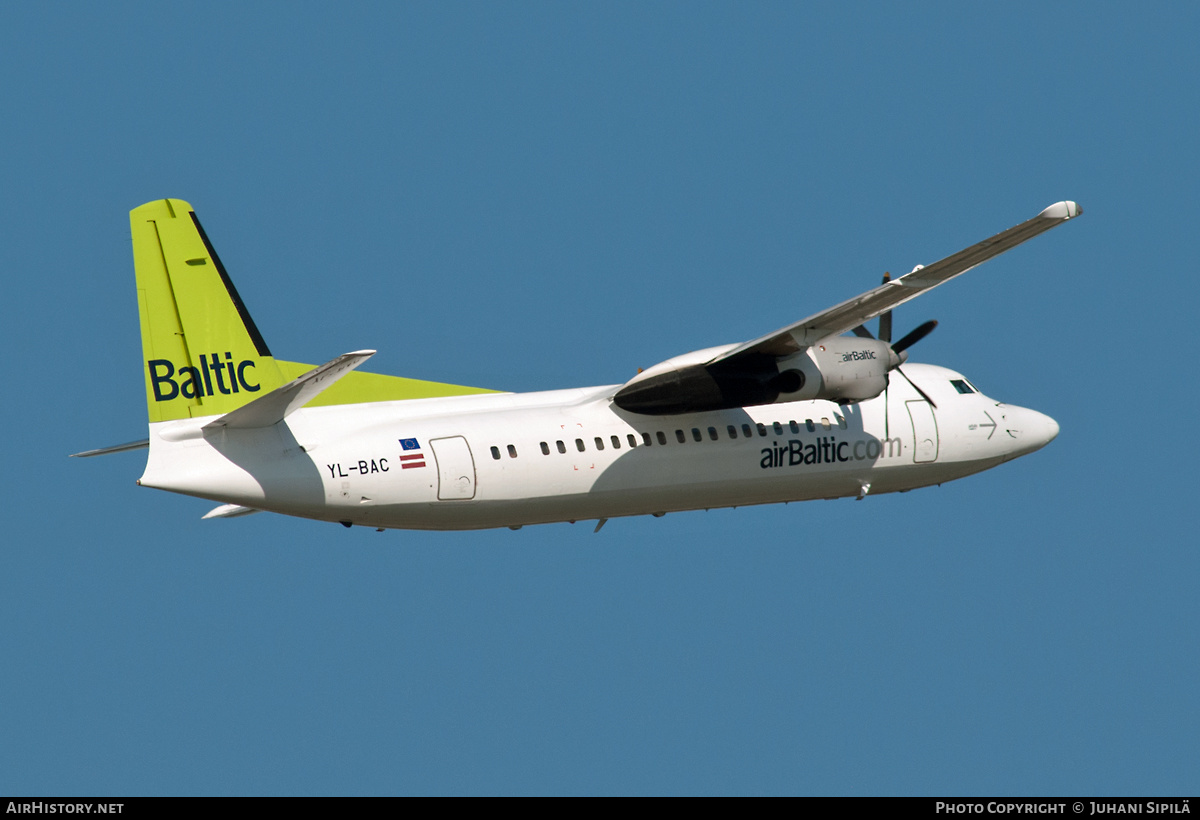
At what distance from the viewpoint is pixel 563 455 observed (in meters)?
21.5

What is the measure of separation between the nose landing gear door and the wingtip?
25.1 ft

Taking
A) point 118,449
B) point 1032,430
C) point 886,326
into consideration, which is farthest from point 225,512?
point 1032,430

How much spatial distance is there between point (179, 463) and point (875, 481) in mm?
10237

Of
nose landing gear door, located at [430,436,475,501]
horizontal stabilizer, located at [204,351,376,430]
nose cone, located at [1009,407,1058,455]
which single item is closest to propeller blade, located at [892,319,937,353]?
nose cone, located at [1009,407,1058,455]

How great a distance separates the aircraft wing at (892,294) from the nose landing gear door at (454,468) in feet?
11.1

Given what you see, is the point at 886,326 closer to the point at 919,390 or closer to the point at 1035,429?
the point at 919,390

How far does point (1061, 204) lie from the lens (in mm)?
19531

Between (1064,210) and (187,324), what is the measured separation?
411 inches

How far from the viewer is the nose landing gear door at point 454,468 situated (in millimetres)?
20625

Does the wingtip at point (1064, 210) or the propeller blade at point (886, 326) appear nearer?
the wingtip at point (1064, 210)

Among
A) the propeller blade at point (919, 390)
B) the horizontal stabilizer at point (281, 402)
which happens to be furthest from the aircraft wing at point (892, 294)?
the horizontal stabilizer at point (281, 402)

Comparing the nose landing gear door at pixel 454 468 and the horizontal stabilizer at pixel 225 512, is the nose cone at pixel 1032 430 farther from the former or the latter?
the horizontal stabilizer at pixel 225 512

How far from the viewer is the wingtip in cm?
1950

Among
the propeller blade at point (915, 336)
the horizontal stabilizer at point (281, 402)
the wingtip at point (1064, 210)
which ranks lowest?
the horizontal stabilizer at point (281, 402)
